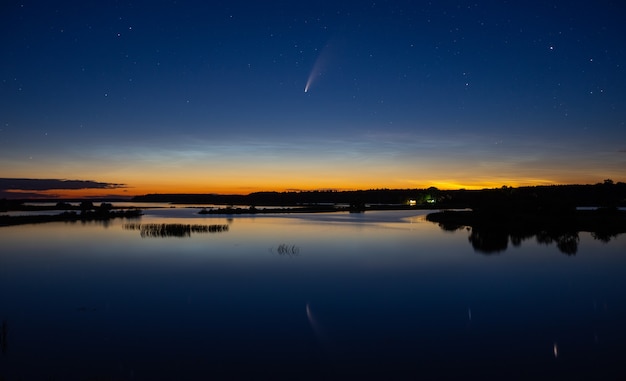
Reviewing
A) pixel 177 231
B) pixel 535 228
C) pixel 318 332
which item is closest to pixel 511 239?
pixel 535 228

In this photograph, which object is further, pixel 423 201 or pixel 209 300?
pixel 423 201

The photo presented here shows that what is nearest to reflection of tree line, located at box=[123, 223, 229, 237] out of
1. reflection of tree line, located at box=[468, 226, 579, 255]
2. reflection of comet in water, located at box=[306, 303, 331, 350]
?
reflection of tree line, located at box=[468, 226, 579, 255]

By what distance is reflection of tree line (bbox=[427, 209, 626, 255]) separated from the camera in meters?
35.5

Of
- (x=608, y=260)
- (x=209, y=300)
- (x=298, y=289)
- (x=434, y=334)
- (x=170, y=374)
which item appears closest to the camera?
(x=170, y=374)

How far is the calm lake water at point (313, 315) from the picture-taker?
36.1ft

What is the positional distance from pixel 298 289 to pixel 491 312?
8.18 meters

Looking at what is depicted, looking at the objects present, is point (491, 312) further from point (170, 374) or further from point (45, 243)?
point (45, 243)

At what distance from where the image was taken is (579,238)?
125 feet

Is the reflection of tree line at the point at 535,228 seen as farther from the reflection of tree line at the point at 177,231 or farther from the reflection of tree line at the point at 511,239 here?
the reflection of tree line at the point at 177,231

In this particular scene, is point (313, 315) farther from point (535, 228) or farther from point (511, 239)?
point (535, 228)

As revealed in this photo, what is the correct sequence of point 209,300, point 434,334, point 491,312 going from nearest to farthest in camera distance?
point 434,334, point 491,312, point 209,300

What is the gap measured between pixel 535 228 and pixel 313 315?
3700 centimetres

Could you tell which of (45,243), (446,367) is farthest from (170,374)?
(45,243)

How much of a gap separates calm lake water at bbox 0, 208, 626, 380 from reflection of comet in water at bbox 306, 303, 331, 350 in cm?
4
